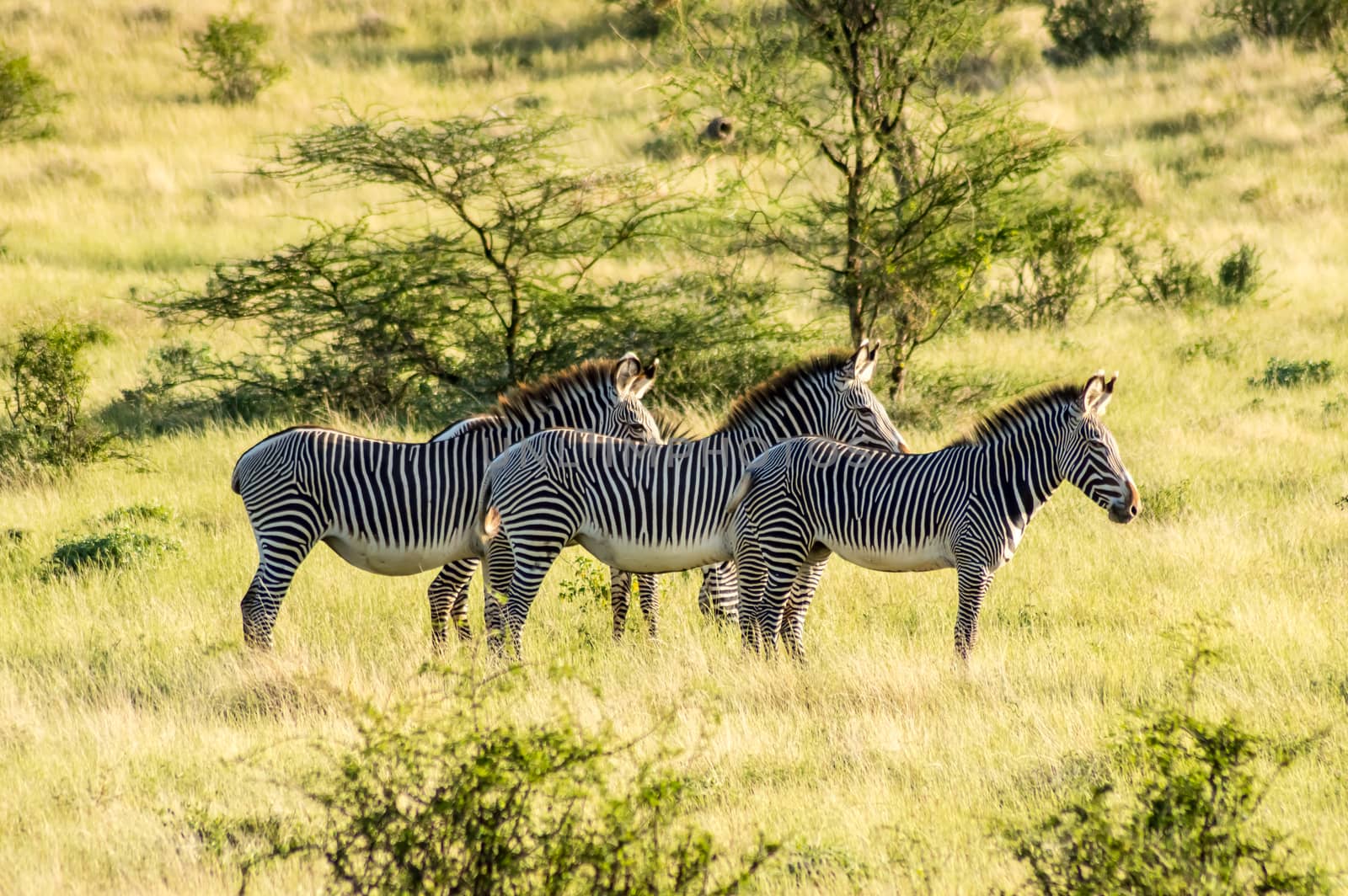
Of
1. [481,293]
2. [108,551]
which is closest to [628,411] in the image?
[108,551]

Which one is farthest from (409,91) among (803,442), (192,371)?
(803,442)

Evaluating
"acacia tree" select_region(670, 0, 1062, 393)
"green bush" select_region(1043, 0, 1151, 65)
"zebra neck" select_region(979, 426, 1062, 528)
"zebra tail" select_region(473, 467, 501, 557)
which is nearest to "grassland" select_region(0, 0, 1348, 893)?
"zebra tail" select_region(473, 467, 501, 557)

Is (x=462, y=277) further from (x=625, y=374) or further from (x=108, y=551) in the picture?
(x=625, y=374)

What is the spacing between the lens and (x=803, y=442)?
7938 millimetres

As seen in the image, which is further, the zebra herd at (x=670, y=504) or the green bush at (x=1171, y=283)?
the green bush at (x=1171, y=283)

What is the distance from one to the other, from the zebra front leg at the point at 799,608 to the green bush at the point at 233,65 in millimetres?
30137

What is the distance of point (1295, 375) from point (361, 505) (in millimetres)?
11360

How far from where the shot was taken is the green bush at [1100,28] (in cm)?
3781

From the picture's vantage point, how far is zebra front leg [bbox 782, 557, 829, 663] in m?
8.06

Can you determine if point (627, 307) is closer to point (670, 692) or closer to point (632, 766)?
point (670, 692)

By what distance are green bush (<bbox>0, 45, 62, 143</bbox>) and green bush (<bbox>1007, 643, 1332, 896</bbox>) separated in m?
Answer: 31.0

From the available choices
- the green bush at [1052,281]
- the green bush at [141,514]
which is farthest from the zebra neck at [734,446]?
the green bush at [1052,281]

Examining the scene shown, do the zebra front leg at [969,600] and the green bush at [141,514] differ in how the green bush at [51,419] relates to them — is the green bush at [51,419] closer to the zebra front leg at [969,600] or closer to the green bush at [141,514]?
the green bush at [141,514]

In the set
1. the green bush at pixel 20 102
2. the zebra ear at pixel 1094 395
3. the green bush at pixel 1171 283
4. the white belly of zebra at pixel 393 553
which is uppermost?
the green bush at pixel 20 102
